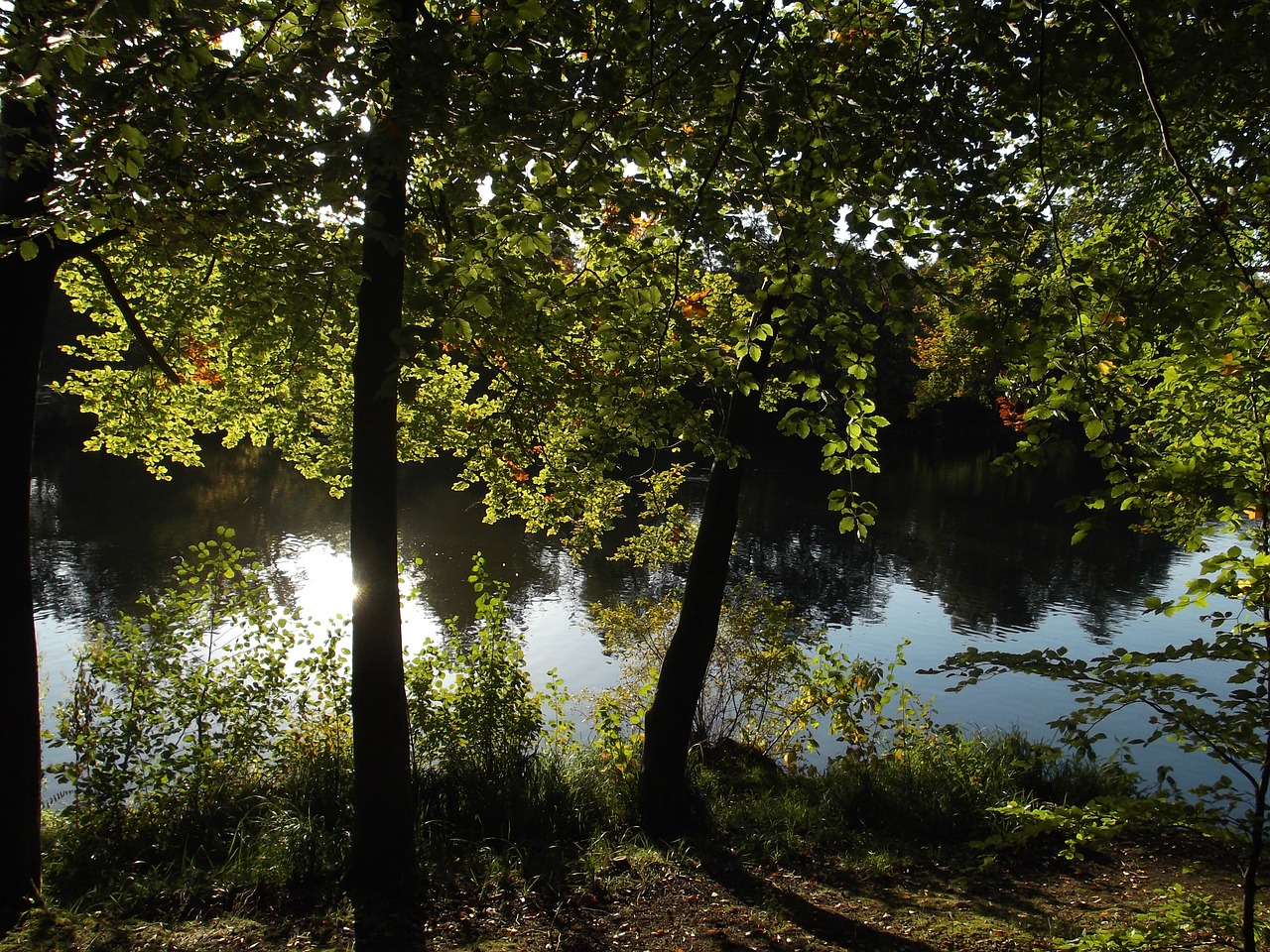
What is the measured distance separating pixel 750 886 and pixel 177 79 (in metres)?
5.41

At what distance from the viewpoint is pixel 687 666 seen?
6.74m

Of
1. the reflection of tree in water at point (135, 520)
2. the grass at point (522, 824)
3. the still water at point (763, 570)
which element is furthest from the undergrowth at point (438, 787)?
the reflection of tree in water at point (135, 520)

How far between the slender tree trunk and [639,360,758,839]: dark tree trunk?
2070 mm

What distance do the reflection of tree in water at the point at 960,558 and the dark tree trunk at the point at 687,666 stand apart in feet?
21.8

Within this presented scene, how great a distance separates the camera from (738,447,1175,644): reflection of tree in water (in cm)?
1641

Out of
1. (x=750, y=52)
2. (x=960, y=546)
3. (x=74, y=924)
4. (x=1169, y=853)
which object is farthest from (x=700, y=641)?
(x=960, y=546)

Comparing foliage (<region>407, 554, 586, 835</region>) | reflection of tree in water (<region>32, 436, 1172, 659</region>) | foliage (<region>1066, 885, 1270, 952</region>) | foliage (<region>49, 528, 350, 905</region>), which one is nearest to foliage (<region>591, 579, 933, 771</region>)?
foliage (<region>407, 554, 586, 835</region>)

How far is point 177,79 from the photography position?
3.04 m

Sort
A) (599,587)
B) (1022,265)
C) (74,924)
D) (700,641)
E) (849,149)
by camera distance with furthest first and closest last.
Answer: (599,587)
(700,641)
(74,924)
(1022,265)
(849,149)

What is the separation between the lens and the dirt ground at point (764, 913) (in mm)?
4469

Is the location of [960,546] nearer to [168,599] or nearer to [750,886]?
[750,886]

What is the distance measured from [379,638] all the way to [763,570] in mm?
14478

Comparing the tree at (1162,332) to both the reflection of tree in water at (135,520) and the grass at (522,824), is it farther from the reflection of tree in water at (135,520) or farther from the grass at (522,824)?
the reflection of tree in water at (135,520)

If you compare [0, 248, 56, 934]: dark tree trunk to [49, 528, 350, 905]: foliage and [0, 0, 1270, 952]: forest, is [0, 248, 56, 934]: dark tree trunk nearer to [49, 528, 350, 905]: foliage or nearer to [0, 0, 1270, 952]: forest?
[0, 0, 1270, 952]: forest
